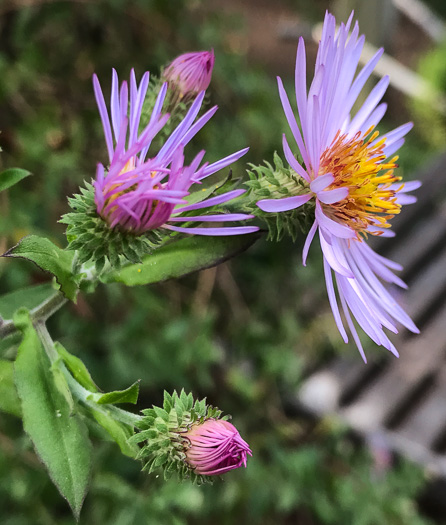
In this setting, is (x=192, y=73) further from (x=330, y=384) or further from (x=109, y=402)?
(x=330, y=384)

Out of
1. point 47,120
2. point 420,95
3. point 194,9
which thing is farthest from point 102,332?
point 420,95

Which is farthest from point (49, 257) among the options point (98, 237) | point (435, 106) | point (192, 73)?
point (435, 106)

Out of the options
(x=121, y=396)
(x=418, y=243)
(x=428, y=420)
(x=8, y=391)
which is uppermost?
(x=418, y=243)

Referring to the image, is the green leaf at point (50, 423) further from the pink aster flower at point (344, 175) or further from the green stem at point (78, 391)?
the pink aster flower at point (344, 175)

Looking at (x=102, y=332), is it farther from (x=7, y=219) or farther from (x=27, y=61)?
(x=27, y=61)

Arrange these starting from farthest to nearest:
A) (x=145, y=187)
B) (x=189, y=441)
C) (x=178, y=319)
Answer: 1. (x=178, y=319)
2. (x=189, y=441)
3. (x=145, y=187)

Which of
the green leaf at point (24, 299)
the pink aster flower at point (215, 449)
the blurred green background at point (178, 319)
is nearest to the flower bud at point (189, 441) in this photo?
the pink aster flower at point (215, 449)

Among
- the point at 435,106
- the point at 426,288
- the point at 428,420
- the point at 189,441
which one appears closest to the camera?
the point at 189,441
